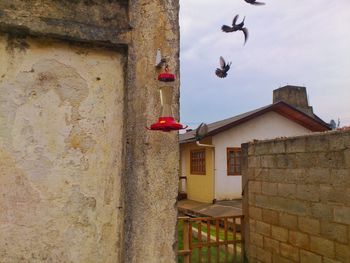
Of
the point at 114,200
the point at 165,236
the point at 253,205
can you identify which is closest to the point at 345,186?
the point at 253,205

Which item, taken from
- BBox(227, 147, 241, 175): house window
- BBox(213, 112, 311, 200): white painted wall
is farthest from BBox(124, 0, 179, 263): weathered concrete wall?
BBox(227, 147, 241, 175): house window

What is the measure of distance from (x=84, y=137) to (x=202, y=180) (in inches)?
522

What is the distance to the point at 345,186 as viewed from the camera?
450cm

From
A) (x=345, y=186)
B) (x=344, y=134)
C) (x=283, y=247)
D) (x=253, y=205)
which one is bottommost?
(x=283, y=247)

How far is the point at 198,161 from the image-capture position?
15938 millimetres

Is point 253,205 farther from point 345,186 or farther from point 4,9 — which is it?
point 4,9

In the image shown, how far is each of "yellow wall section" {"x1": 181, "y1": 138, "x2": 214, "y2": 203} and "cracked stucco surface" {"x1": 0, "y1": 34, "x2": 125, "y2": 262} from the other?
40.2 feet

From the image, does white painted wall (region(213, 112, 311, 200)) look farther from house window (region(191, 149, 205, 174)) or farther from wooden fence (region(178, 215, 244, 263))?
wooden fence (region(178, 215, 244, 263))

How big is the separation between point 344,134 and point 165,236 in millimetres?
3138

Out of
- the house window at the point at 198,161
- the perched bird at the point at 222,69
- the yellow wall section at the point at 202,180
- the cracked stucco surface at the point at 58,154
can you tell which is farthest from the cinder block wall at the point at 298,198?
the house window at the point at 198,161

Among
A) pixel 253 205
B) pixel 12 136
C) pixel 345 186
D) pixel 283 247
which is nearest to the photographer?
pixel 12 136

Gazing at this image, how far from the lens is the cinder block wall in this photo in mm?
4574

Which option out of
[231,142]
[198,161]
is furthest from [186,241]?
[198,161]

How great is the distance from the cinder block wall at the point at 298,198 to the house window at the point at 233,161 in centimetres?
777
